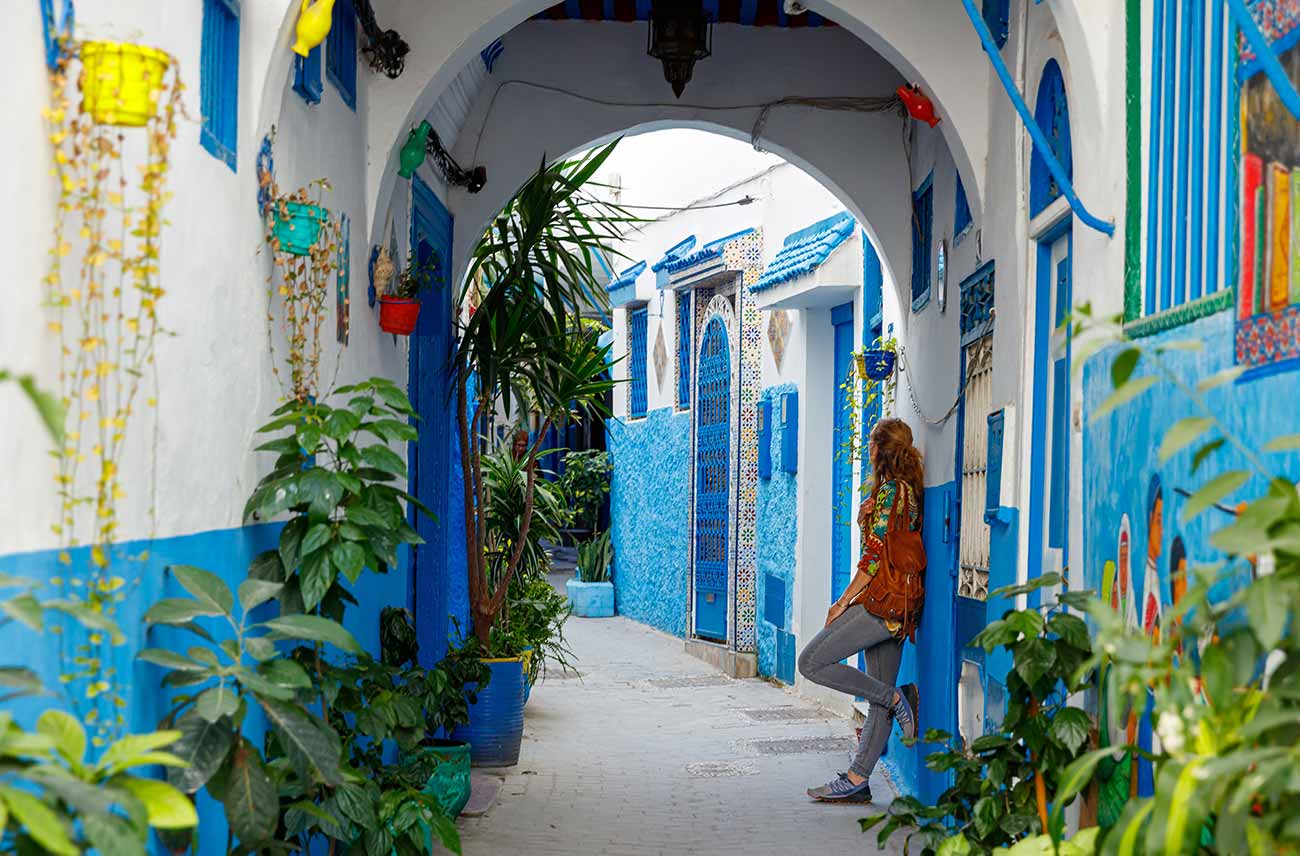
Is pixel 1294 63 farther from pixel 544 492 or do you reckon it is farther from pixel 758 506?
pixel 758 506

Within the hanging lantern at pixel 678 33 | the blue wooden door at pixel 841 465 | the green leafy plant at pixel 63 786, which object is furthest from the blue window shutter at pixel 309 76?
the blue wooden door at pixel 841 465

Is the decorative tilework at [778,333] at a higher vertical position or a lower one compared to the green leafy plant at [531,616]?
higher

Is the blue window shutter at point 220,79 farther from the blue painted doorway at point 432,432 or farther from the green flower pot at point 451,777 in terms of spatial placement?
the blue painted doorway at point 432,432

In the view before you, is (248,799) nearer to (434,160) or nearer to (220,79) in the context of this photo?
(220,79)

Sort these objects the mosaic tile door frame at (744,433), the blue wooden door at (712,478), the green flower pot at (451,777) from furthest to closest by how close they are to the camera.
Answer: the blue wooden door at (712,478) → the mosaic tile door frame at (744,433) → the green flower pot at (451,777)

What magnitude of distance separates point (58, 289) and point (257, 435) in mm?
1390

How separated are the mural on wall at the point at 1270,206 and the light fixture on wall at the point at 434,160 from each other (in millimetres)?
3397

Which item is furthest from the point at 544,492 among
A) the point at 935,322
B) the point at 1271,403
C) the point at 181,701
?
the point at 1271,403

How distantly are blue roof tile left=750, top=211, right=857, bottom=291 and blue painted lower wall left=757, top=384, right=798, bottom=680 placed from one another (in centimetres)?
93

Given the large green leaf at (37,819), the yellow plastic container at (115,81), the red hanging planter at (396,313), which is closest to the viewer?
the large green leaf at (37,819)

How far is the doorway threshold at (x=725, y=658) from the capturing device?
37.1 ft

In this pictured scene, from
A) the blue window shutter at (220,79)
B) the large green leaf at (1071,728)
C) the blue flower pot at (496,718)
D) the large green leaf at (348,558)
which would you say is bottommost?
the blue flower pot at (496,718)

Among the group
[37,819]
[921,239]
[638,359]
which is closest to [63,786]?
[37,819]

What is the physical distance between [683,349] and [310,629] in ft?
35.4
